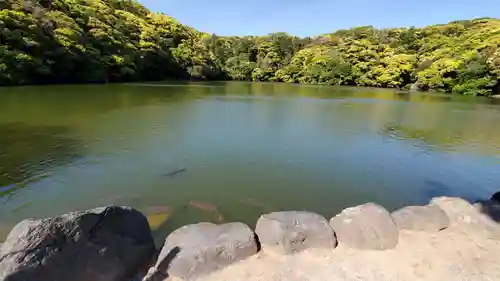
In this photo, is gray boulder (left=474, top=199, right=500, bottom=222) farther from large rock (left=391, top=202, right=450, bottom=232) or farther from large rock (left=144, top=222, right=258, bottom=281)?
large rock (left=144, top=222, right=258, bottom=281)

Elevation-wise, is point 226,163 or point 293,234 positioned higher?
point 293,234

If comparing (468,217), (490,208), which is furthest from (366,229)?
(490,208)

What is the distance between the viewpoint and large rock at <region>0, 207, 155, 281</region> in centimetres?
299

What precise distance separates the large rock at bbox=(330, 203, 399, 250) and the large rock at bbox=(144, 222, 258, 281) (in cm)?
128

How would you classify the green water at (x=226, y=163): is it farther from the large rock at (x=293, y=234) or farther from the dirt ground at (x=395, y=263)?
the dirt ground at (x=395, y=263)

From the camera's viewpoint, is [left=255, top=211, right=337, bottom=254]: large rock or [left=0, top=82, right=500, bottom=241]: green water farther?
[left=0, top=82, right=500, bottom=241]: green water

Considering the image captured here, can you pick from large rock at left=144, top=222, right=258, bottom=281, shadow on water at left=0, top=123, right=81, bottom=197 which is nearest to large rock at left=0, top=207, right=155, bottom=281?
large rock at left=144, top=222, right=258, bottom=281

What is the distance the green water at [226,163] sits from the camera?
21.3ft

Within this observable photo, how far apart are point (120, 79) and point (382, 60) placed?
1555 inches

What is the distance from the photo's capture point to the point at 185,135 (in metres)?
12.2

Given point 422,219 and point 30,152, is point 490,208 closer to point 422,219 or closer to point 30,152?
point 422,219

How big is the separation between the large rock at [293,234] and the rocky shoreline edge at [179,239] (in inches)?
0.5

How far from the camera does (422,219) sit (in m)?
5.02

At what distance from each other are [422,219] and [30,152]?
9.45 metres
